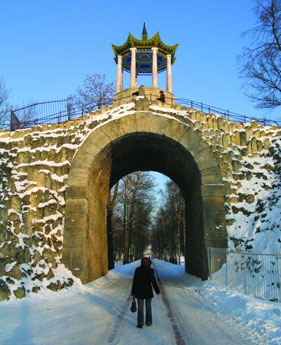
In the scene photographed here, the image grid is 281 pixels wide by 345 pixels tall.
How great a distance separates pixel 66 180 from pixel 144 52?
21636 mm

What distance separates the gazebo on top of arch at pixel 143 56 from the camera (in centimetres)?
3066

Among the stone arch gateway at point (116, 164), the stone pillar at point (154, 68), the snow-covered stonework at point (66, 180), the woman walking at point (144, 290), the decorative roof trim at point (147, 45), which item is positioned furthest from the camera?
the decorative roof trim at point (147, 45)

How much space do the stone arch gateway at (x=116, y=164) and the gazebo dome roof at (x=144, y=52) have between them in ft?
58.9

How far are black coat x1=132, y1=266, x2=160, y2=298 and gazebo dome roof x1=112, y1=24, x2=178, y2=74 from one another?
28.8 m

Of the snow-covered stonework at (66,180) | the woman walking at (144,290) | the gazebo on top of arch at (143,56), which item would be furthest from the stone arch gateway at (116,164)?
the gazebo on top of arch at (143,56)

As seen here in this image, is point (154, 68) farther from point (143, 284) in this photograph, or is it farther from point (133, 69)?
point (143, 284)

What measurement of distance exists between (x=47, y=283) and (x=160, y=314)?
18.7 ft

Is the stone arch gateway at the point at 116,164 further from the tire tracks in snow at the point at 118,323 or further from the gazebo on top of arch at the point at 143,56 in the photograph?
the gazebo on top of arch at the point at 143,56

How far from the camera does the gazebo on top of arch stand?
30.7 metres

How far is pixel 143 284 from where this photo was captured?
6.83 m

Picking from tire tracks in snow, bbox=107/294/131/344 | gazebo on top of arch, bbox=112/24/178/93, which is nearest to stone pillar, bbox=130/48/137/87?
gazebo on top of arch, bbox=112/24/178/93

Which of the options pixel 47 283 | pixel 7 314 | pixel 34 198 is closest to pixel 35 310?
pixel 7 314

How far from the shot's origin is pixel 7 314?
26.2 feet

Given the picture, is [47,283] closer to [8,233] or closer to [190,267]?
[8,233]
